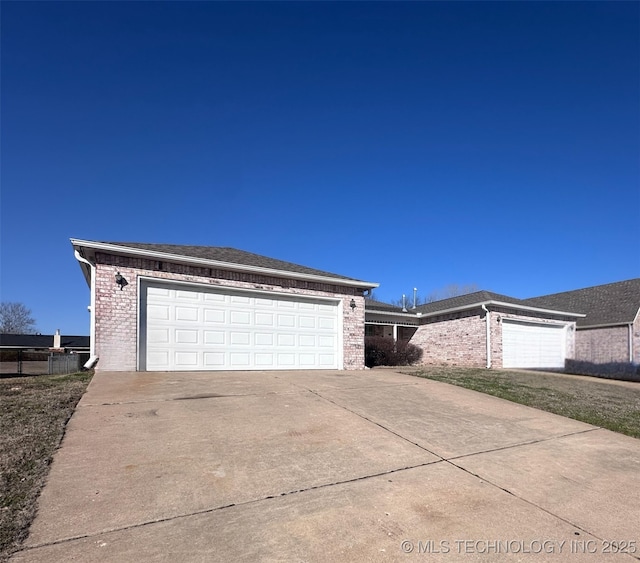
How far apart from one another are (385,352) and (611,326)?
476 inches

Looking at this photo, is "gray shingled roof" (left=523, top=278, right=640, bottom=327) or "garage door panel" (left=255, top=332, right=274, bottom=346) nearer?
"garage door panel" (left=255, top=332, right=274, bottom=346)

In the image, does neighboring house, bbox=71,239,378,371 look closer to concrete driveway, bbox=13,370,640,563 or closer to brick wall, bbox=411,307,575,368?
concrete driveway, bbox=13,370,640,563

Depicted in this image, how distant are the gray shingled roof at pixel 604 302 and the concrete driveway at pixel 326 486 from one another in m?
16.0

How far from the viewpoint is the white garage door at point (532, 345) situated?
683 inches

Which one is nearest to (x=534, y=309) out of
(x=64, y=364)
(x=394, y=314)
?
(x=394, y=314)

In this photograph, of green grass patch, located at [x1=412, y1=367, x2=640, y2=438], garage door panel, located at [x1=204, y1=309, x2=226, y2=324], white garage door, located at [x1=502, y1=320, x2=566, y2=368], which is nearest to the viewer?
green grass patch, located at [x1=412, y1=367, x2=640, y2=438]

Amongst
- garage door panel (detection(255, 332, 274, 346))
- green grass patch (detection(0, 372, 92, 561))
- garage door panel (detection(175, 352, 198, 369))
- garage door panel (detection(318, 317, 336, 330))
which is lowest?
green grass patch (detection(0, 372, 92, 561))

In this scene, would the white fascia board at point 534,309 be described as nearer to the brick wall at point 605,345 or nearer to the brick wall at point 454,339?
the brick wall at point 454,339

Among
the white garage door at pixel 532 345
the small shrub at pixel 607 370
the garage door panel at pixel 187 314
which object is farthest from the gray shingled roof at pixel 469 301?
the garage door panel at pixel 187 314

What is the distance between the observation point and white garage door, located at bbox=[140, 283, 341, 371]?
33.5ft

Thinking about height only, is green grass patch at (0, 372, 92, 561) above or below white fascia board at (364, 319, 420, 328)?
below

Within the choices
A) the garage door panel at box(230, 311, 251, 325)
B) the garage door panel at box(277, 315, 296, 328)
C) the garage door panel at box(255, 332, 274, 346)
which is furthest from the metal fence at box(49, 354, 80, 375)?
the garage door panel at box(277, 315, 296, 328)

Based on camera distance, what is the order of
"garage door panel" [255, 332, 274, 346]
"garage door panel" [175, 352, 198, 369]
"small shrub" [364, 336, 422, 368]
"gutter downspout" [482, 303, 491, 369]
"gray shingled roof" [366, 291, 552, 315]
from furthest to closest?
"small shrub" [364, 336, 422, 368] < "gray shingled roof" [366, 291, 552, 315] < "gutter downspout" [482, 303, 491, 369] < "garage door panel" [255, 332, 274, 346] < "garage door panel" [175, 352, 198, 369]

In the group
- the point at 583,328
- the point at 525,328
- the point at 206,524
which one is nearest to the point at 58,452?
the point at 206,524
